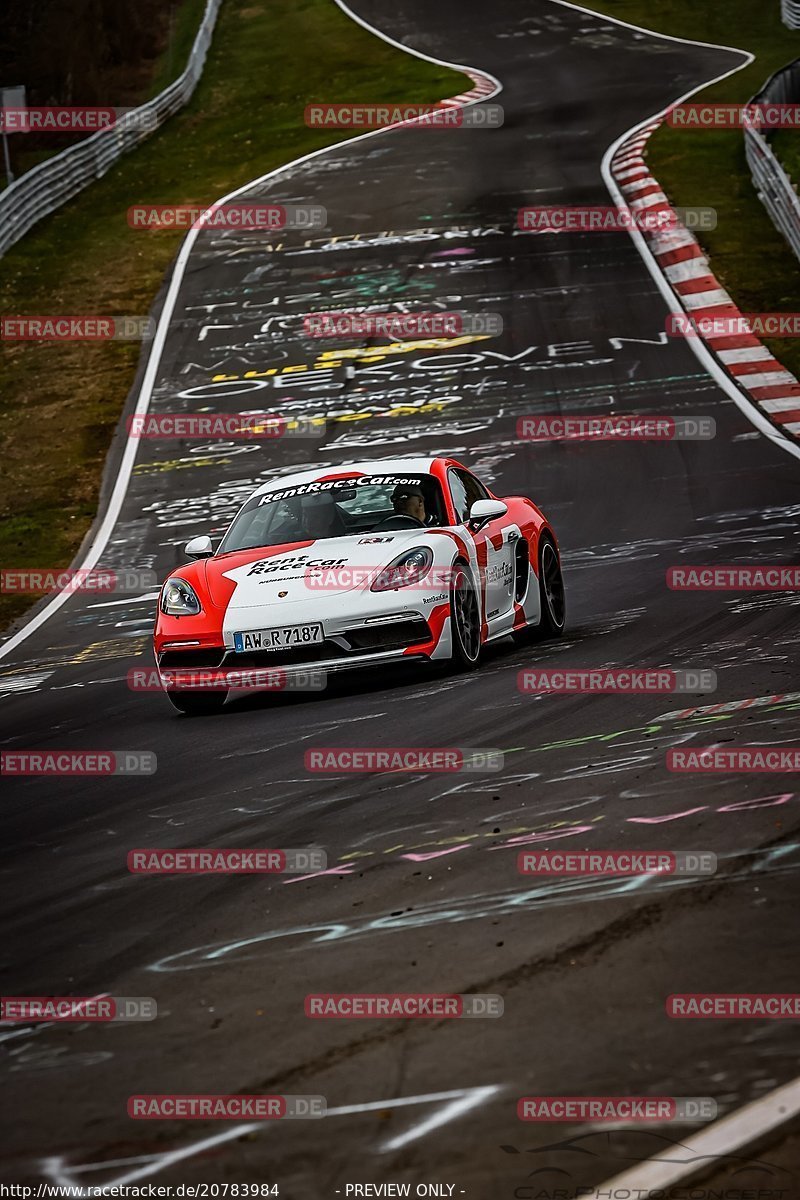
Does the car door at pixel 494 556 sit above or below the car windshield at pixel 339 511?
below

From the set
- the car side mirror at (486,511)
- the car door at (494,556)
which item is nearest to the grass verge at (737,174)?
the car door at (494,556)

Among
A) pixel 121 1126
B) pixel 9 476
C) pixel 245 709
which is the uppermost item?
pixel 121 1126

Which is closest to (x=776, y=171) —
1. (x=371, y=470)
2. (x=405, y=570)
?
(x=371, y=470)

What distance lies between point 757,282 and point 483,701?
16316 mm

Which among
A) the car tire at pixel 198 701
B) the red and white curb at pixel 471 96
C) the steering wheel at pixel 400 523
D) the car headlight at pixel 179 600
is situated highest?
the red and white curb at pixel 471 96

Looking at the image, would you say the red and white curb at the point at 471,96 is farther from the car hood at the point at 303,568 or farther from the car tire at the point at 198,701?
the car tire at the point at 198,701

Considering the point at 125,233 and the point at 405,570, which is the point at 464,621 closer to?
the point at 405,570

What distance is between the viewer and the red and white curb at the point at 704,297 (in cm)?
1895

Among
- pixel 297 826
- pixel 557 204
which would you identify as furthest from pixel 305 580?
pixel 557 204

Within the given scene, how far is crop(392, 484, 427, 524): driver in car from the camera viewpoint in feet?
33.4

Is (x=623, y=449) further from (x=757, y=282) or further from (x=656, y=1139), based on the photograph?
(x=656, y=1139)

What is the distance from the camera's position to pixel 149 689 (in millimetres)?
10617

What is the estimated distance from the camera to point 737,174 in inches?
1158

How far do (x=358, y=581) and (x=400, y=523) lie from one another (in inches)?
32.7
